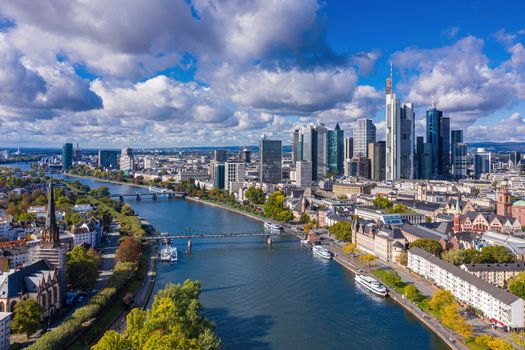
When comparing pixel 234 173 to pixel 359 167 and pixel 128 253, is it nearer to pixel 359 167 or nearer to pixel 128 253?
pixel 359 167

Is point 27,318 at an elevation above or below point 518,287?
below

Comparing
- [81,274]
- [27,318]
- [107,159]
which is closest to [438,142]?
[107,159]

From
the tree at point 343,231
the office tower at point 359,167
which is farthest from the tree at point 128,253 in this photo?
the office tower at point 359,167

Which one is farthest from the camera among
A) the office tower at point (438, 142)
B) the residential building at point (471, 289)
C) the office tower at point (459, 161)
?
the office tower at point (438, 142)

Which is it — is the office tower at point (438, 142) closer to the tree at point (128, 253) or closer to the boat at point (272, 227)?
the boat at point (272, 227)

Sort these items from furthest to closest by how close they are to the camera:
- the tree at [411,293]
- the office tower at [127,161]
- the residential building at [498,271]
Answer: the office tower at [127,161]
the residential building at [498,271]
the tree at [411,293]

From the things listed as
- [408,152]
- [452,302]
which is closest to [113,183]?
[408,152]

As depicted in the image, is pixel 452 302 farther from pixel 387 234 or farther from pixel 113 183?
pixel 113 183
